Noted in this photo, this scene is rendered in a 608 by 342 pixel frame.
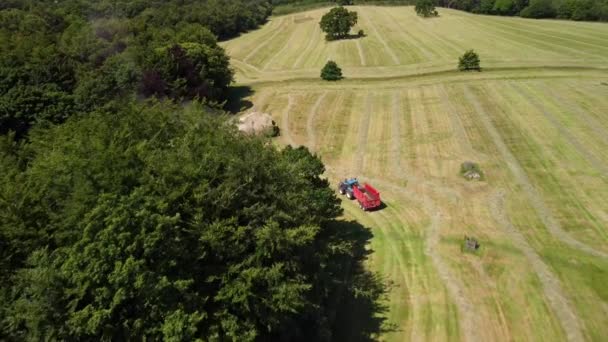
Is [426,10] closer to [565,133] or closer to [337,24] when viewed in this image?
[337,24]

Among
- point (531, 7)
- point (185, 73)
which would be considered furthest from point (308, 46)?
point (531, 7)

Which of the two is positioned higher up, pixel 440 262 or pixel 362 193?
pixel 362 193

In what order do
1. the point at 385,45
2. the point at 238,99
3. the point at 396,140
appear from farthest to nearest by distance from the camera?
the point at 385,45, the point at 238,99, the point at 396,140

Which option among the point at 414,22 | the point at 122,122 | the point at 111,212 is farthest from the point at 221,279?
the point at 414,22

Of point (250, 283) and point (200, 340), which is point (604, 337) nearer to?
point (250, 283)

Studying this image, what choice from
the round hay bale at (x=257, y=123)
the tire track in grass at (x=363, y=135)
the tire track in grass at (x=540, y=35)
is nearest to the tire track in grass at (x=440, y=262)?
the tire track in grass at (x=363, y=135)
